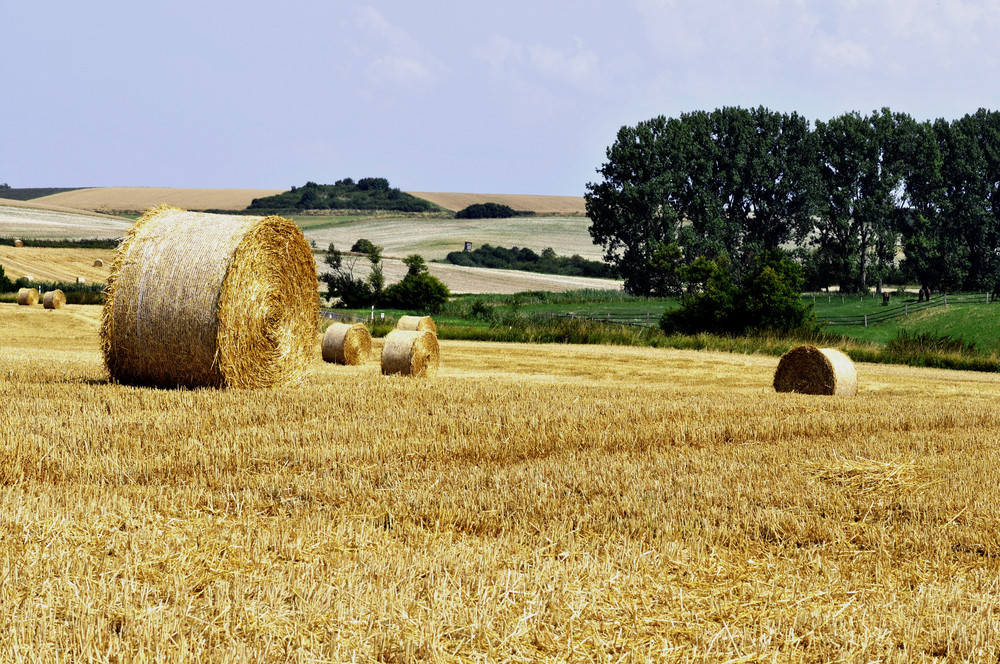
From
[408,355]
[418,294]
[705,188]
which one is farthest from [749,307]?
[705,188]

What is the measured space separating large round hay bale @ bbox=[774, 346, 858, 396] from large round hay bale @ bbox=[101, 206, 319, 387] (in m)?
9.79

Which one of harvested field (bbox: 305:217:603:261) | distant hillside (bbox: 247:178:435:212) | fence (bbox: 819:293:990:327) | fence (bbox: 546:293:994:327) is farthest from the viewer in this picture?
distant hillside (bbox: 247:178:435:212)

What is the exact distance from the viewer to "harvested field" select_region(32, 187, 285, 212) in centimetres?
9778

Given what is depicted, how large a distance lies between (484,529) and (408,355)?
13.2 metres

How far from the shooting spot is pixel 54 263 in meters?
55.9

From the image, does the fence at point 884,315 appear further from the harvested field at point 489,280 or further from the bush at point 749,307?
the harvested field at point 489,280

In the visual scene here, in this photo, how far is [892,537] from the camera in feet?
19.5

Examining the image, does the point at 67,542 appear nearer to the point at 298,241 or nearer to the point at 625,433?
the point at 625,433

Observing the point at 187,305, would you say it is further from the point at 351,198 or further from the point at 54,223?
the point at 351,198

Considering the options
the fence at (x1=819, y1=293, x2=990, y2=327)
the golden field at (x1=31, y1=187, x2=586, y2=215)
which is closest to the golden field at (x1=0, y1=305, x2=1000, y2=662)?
the fence at (x1=819, y1=293, x2=990, y2=327)

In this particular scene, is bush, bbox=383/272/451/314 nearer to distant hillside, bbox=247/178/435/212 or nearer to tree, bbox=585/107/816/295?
tree, bbox=585/107/816/295

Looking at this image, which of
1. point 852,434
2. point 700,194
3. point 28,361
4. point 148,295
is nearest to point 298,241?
point 148,295

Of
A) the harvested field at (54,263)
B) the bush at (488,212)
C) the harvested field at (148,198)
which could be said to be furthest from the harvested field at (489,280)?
the bush at (488,212)

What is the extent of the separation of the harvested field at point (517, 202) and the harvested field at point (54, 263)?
6073 centimetres
